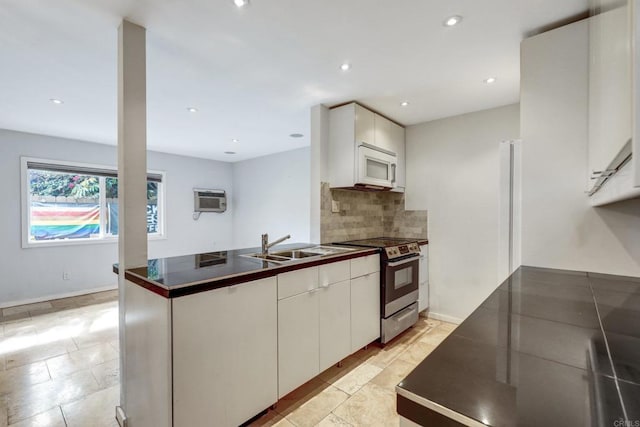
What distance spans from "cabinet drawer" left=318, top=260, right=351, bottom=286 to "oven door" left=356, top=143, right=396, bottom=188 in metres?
0.92

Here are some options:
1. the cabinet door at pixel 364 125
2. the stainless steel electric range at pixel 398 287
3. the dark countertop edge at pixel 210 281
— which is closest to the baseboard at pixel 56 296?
the dark countertop edge at pixel 210 281

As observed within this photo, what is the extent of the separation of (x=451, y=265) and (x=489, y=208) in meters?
0.75

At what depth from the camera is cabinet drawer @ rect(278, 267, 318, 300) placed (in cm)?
177

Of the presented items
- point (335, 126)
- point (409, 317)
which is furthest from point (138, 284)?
point (409, 317)

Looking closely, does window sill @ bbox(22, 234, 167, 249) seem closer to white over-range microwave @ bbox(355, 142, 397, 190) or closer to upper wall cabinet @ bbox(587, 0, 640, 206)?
white over-range microwave @ bbox(355, 142, 397, 190)

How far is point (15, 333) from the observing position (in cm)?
300

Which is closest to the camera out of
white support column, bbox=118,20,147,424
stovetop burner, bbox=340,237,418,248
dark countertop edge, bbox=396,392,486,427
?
dark countertop edge, bbox=396,392,486,427

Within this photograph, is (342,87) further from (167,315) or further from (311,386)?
(311,386)

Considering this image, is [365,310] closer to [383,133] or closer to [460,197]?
[460,197]

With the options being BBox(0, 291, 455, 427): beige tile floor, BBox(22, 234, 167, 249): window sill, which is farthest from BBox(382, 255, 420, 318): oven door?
BBox(22, 234, 167, 249): window sill

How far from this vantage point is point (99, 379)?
2.22 metres

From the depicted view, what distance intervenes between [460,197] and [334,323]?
2051 mm

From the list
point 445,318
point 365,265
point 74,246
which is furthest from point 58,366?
point 445,318

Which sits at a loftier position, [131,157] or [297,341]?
[131,157]
